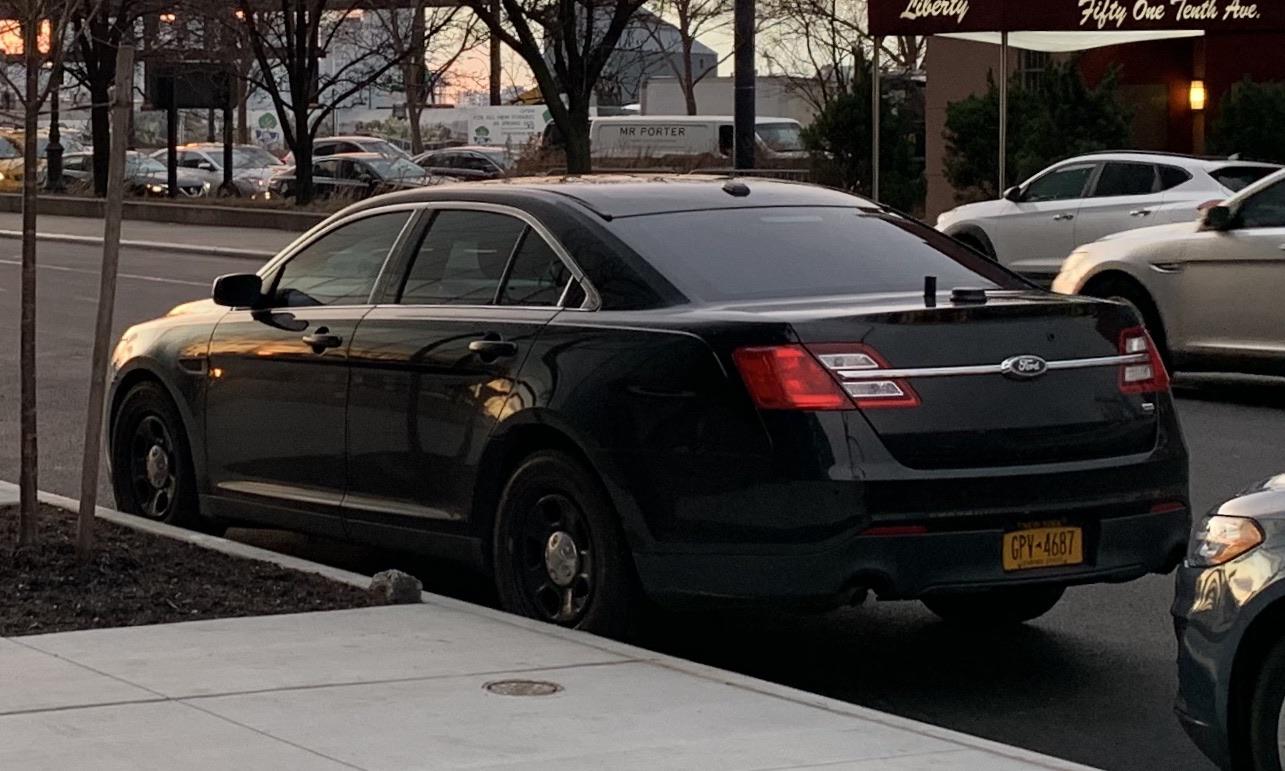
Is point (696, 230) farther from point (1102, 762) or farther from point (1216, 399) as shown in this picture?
point (1216, 399)

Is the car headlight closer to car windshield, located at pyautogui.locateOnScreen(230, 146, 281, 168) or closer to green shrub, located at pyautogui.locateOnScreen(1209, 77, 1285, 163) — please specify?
green shrub, located at pyautogui.locateOnScreen(1209, 77, 1285, 163)

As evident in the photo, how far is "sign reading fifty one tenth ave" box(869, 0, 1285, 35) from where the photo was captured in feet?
88.3

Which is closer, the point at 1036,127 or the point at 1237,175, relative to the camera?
the point at 1237,175

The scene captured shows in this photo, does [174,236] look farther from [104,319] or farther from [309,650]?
[309,650]

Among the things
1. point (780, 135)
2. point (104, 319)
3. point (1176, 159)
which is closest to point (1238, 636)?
point (104, 319)

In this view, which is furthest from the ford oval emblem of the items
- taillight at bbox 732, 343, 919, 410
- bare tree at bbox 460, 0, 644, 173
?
bare tree at bbox 460, 0, 644, 173

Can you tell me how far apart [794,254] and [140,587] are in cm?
263

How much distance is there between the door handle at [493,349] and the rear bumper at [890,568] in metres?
0.97

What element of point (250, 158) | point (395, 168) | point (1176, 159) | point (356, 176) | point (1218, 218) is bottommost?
point (1218, 218)

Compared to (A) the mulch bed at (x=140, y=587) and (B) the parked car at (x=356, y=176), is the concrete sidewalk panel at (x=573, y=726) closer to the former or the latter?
(A) the mulch bed at (x=140, y=587)

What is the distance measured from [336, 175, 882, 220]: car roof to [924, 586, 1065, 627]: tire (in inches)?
59.8

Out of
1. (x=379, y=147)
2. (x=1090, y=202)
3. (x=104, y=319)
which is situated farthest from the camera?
(x=379, y=147)

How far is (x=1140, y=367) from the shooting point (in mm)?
7488

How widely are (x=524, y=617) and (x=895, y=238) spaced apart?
1.93 meters
